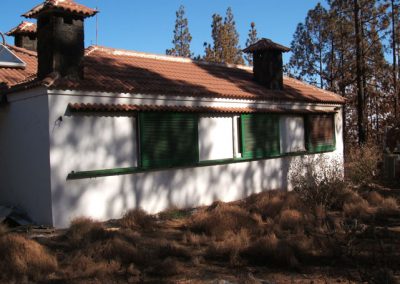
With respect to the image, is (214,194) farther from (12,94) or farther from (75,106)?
(12,94)

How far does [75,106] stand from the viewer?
863 cm

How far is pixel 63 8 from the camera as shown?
911cm

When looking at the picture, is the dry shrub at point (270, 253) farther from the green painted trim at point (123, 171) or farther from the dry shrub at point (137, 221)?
the green painted trim at point (123, 171)

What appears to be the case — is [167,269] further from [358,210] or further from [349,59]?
[349,59]

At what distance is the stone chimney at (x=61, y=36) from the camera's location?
9008 millimetres

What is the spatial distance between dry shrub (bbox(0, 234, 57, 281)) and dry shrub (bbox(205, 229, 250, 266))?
2358 millimetres

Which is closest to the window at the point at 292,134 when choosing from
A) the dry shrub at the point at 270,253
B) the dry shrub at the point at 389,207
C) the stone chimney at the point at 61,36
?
the dry shrub at the point at 389,207

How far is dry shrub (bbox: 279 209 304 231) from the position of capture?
333 inches

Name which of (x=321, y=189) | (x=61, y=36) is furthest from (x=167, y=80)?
(x=321, y=189)

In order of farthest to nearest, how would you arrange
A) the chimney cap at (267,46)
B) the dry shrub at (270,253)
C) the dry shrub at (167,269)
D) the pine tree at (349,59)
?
1. the pine tree at (349,59)
2. the chimney cap at (267,46)
3. the dry shrub at (270,253)
4. the dry shrub at (167,269)

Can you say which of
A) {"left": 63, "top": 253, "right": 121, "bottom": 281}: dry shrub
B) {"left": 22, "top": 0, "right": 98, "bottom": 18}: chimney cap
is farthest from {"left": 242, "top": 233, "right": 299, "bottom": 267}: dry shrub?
{"left": 22, "top": 0, "right": 98, "bottom": 18}: chimney cap

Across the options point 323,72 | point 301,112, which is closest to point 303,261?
point 301,112

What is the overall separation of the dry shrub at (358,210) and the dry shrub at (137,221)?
4383 mm

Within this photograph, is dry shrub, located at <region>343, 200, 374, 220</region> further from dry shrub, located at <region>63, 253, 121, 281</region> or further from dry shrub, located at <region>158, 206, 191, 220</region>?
dry shrub, located at <region>63, 253, 121, 281</region>
